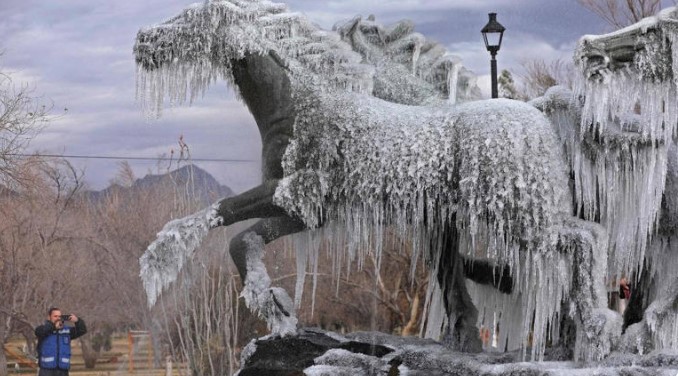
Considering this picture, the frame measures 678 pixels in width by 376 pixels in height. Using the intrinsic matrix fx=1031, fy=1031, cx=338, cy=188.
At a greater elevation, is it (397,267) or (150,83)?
(150,83)

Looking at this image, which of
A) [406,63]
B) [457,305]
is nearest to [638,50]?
[406,63]

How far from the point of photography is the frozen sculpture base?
19.3 feet

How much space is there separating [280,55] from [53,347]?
4.19 m

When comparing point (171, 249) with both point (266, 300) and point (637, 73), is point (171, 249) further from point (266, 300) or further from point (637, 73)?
point (637, 73)

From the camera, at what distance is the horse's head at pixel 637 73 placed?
5895 mm

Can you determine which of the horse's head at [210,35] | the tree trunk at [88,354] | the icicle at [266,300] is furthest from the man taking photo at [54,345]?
the tree trunk at [88,354]

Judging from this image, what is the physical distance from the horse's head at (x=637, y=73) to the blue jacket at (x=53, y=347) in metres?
5.28

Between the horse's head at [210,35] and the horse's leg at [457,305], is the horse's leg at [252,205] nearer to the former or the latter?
the horse's head at [210,35]

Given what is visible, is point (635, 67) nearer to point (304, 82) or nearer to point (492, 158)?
point (492, 158)

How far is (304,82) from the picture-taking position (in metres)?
6.45

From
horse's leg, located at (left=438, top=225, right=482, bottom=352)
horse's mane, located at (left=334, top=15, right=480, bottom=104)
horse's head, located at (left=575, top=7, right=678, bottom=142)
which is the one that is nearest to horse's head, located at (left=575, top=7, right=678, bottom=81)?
horse's head, located at (left=575, top=7, right=678, bottom=142)

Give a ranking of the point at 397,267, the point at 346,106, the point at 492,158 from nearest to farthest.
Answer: the point at 492,158 → the point at 346,106 → the point at 397,267

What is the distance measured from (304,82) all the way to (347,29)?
0.64m

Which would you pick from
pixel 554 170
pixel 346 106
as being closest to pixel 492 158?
pixel 554 170
